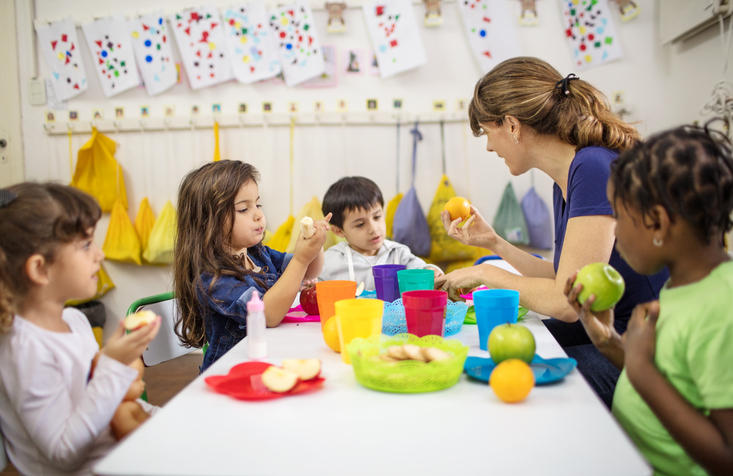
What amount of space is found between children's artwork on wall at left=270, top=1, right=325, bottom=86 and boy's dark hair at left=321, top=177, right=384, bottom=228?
1051mm

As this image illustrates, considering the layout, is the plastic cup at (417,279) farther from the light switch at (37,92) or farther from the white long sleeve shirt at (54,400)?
the light switch at (37,92)

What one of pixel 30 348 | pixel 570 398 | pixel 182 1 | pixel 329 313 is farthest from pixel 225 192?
pixel 182 1

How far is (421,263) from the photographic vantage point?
7.38ft

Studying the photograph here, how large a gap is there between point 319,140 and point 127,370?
248cm

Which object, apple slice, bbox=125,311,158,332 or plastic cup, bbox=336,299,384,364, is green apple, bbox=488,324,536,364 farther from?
apple slice, bbox=125,311,158,332

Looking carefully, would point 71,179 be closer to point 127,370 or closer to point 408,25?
point 408,25

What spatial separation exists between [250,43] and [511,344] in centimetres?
278

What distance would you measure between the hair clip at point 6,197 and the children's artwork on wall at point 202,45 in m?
2.43

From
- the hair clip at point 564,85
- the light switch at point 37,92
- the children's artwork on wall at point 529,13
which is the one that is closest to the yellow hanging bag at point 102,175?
the light switch at point 37,92

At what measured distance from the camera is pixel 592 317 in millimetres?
998

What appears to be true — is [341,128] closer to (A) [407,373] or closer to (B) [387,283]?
(B) [387,283]

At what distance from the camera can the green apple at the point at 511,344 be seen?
0.89m

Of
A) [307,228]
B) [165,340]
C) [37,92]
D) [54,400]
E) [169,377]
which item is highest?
[37,92]

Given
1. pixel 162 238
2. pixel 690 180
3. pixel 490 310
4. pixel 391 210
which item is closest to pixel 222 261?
pixel 490 310
